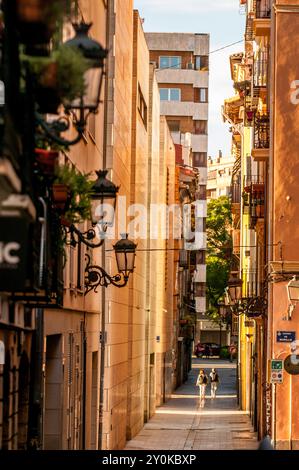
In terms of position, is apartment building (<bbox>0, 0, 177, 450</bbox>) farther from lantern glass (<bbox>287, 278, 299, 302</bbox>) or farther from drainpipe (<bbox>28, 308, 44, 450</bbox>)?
lantern glass (<bbox>287, 278, 299, 302</bbox>)

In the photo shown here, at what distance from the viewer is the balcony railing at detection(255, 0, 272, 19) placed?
38634mm

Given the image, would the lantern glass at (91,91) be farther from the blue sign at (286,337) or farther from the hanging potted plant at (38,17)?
the blue sign at (286,337)

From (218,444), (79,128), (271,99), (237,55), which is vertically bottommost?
(218,444)

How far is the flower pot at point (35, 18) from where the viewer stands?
8.75 meters

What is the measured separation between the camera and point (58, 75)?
389 inches

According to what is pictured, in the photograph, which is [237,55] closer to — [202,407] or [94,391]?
[202,407]

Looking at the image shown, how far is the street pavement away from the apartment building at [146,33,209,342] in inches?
1164

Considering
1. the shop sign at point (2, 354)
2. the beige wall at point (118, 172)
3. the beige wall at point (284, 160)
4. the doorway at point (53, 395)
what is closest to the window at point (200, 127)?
the beige wall at point (118, 172)

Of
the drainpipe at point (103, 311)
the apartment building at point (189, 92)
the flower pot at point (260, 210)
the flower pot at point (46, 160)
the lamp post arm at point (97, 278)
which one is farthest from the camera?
the apartment building at point (189, 92)

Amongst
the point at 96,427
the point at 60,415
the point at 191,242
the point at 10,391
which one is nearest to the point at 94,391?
the point at 96,427

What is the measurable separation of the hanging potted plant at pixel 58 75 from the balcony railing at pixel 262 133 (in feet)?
93.9

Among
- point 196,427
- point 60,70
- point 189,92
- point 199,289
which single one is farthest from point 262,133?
point 199,289

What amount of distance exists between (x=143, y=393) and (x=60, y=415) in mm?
26040

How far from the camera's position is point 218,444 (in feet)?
137
